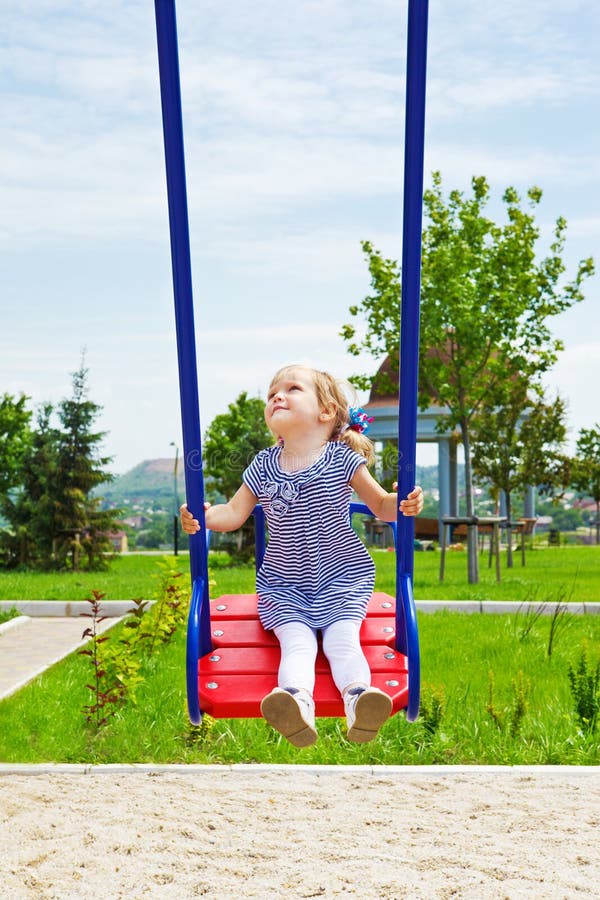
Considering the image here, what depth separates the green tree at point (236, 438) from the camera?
16719mm

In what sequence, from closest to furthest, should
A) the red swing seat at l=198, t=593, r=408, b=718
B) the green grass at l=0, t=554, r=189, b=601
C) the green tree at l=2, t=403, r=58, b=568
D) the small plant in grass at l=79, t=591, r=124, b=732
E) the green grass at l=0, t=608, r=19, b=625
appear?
the red swing seat at l=198, t=593, r=408, b=718 < the small plant in grass at l=79, t=591, r=124, b=732 < the green grass at l=0, t=608, r=19, b=625 < the green grass at l=0, t=554, r=189, b=601 < the green tree at l=2, t=403, r=58, b=568

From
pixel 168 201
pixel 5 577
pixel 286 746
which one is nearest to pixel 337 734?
pixel 286 746

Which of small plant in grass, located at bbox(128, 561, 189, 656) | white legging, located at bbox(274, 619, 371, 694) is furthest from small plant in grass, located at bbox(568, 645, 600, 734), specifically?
white legging, located at bbox(274, 619, 371, 694)

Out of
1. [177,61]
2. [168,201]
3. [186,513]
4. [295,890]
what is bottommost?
[295,890]

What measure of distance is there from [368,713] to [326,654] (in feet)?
0.99

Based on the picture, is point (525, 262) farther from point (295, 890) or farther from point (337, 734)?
point (295, 890)

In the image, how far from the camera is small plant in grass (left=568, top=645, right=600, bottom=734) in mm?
6359

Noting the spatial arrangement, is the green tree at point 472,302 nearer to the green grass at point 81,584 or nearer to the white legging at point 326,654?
the green grass at point 81,584

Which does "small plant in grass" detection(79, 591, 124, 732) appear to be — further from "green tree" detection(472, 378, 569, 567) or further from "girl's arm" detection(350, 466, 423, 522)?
"green tree" detection(472, 378, 569, 567)

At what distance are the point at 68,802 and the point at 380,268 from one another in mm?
10075

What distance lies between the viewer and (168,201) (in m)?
2.56

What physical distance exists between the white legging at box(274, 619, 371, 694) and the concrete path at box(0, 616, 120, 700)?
4866 mm

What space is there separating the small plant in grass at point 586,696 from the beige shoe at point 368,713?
4.02 metres

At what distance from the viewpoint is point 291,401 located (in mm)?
3018
